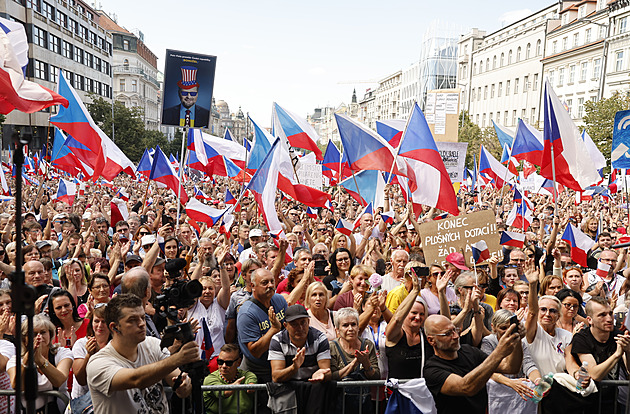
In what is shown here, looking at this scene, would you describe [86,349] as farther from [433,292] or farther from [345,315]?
[433,292]

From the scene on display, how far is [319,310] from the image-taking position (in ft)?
15.4

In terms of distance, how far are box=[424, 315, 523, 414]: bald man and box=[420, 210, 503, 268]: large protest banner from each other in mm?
2208

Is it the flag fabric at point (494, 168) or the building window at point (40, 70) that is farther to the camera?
the building window at point (40, 70)

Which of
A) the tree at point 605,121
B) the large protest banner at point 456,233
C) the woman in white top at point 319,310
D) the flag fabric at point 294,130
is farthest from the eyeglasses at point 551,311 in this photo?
the tree at point 605,121

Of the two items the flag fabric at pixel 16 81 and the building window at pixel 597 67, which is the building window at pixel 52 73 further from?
the building window at pixel 597 67

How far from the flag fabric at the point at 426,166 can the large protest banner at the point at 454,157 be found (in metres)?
7.96

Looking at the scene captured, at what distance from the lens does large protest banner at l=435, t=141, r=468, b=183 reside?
17125 mm

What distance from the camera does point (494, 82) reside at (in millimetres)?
61000

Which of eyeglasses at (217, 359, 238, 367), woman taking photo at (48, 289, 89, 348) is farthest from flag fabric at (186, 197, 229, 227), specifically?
eyeglasses at (217, 359, 238, 367)

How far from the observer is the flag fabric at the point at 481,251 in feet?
20.6

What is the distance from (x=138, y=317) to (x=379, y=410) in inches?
93.9

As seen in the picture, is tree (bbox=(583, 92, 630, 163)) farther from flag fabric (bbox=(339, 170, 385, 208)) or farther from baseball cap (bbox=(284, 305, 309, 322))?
baseball cap (bbox=(284, 305, 309, 322))

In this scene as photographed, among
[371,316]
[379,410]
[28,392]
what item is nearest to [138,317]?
[28,392]

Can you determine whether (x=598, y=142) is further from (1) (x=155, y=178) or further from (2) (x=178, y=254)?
(2) (x=178, y=254)
